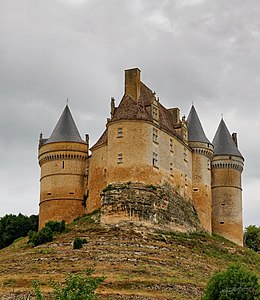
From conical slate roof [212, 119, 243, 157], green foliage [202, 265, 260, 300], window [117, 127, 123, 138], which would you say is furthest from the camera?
conical slate roof [212, 119, 243, 157]

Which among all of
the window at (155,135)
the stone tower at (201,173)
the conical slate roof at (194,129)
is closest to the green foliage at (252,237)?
the stone tower at (201,173)

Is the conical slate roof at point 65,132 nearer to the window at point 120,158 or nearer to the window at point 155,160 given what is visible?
the window at point 120,158

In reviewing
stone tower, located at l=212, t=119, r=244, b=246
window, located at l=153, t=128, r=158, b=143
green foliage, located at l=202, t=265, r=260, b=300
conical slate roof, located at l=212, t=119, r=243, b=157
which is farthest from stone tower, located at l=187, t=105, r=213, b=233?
green foliage, located at l=202, t=265, r=260, b=300

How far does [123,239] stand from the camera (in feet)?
237

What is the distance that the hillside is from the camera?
6094cm

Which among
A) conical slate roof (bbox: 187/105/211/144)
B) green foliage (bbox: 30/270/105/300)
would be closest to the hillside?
conical slate roof (bbox: 187/105/211/144)

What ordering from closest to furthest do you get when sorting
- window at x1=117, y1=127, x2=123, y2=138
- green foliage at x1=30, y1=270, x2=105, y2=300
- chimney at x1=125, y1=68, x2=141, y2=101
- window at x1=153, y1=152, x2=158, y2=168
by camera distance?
Result: green foliage at x1=30, y1=270, x2=105, y2=300, window at x1=117, y1=127, x2=123, y2=138, window at x1=153, y1=152, x2=158, y2=168, chimney at x1=125, y1=68, x2=141, y2=101

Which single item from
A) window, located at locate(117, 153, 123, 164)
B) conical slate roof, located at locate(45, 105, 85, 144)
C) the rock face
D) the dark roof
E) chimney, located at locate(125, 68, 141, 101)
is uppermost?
chimney, located at locate(125, 68, 141, 101)

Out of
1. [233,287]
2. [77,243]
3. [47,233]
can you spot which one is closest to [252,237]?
[47,233]

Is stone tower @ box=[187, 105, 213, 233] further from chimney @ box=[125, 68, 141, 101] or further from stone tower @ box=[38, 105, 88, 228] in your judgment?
stone tower @ box=[38, 105, 88, 228]

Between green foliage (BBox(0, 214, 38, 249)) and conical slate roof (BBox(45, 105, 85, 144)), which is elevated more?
conical slate roof (BBox(45, 105, 85, 144))

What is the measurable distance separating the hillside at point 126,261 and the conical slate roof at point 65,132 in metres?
10.7

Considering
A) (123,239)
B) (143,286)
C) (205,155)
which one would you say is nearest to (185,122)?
(205,155)

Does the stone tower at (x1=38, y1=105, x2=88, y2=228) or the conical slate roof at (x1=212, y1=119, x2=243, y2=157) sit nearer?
the stone tower at (x1=38, y1=105, x2=88, y2=228)
